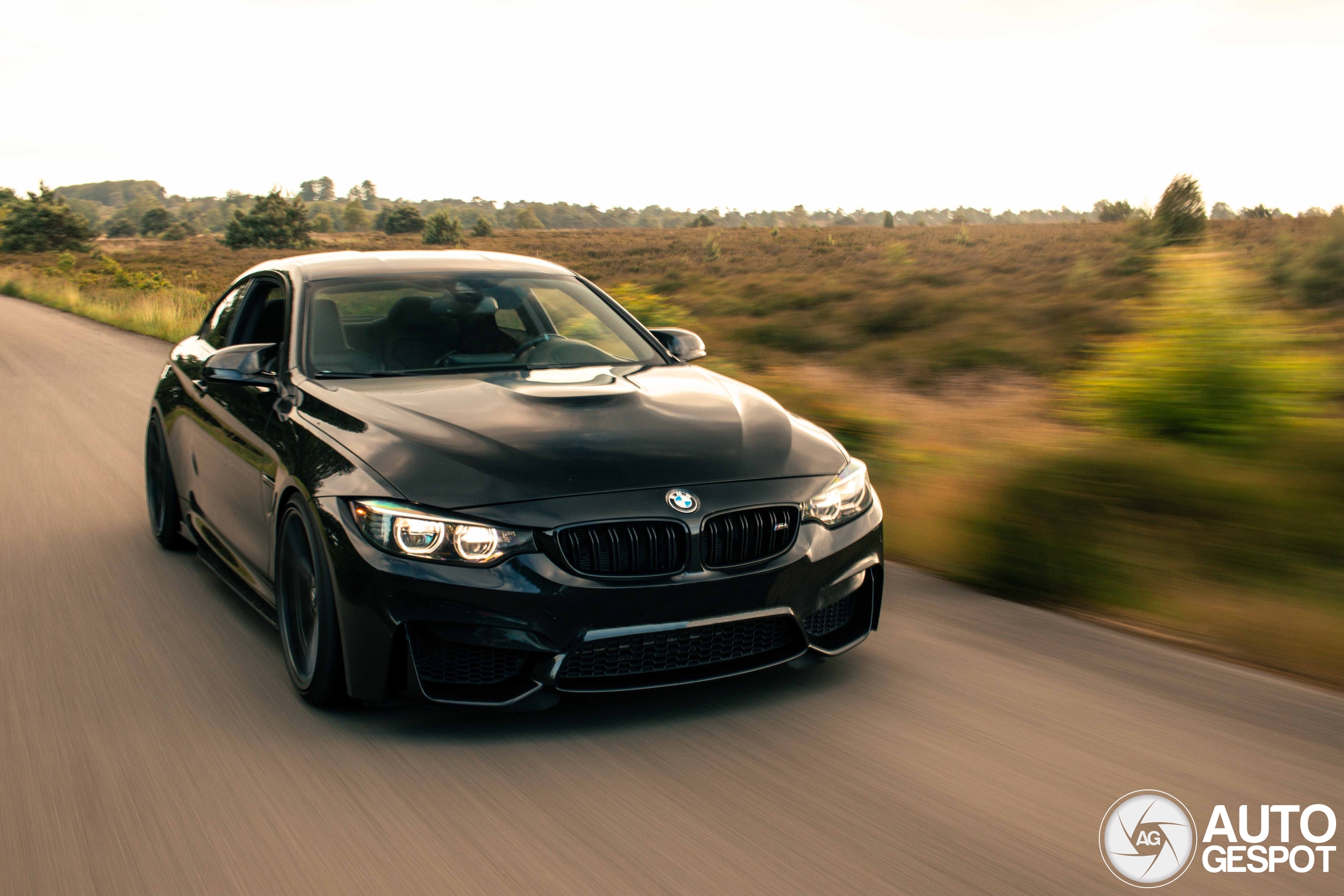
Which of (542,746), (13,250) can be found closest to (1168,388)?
(542,746)

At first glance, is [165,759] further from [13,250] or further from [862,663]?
[13,250]

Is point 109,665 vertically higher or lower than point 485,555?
lower

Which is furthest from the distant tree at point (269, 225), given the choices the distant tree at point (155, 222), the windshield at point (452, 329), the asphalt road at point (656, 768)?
the asphalt road at point (656, 768)

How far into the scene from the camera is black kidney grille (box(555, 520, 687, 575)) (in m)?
3.29

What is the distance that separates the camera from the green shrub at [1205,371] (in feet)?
18.8

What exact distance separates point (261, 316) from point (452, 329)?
1200 mm

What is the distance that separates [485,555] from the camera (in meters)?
3.26

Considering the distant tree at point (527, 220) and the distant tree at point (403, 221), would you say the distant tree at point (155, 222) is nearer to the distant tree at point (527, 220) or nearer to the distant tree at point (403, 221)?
the distant tree at point (527, 220)

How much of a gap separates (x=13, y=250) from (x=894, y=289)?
7543 cm

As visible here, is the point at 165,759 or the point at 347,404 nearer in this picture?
the point at 165,759

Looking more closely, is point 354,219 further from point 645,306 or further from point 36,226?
point 645,306

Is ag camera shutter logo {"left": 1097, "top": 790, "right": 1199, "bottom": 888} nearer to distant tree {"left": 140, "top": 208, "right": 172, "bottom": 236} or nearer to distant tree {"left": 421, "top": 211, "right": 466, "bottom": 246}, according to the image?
distant tree {"left": 421, "top": 211, "right": 466, "bottom": 246}

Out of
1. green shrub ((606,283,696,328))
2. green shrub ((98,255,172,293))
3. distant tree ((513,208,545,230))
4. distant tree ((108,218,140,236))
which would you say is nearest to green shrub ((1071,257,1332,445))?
green shrub ((606,283,696,328))

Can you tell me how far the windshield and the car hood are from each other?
0.71 ft
